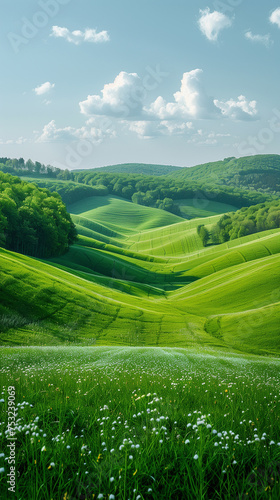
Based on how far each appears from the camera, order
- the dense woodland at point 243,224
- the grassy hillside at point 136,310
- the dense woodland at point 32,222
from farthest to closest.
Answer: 1. the dense woodland at point 243,224
2. the dense woodland at point 32,222
3. the grassy hillside at point 136,310

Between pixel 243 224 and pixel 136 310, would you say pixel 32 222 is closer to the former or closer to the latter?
pixel 136 310

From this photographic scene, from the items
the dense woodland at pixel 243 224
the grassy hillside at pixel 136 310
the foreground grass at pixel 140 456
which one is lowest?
the grassy hillside at pixel 136 310

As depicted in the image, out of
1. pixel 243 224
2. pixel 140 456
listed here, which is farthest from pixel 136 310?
pixel 243 224

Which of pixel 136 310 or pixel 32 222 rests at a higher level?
pixel 32 222

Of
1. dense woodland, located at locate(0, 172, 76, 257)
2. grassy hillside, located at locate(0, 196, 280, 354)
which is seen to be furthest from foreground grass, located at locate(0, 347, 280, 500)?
dense woodland, located at locate(0, 172, 76, 257)

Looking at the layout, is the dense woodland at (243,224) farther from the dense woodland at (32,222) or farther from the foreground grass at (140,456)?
the foreground grass at (140,456)

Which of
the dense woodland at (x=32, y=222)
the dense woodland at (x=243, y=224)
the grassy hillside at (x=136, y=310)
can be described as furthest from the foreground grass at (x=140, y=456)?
the dense woodland at (x=243, y=224)
